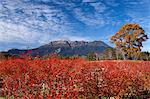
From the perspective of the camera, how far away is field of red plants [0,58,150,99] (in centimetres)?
855

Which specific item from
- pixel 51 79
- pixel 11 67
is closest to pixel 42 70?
pixel 51 79

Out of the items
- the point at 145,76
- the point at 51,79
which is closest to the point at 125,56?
the point at 145,76

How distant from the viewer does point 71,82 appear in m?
8.19

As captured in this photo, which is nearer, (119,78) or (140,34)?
(119,78)

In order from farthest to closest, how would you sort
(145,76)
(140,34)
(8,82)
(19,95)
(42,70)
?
1. (140,34)
2. (145,76)
3. (42,70)
4. (8,82)
5. (19,95)

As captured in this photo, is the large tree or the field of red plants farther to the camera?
the large tree

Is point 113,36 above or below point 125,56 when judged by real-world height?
above

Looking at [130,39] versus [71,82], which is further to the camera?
[130,39]

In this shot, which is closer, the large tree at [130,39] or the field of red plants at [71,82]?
the field of red plants at [71,82]

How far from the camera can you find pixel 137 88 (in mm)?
13141

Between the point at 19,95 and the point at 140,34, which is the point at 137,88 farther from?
the point at 140,34

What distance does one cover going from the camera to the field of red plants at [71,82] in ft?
28.1

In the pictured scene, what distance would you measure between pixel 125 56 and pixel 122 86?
144ft

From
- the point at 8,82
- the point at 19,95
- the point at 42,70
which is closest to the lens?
the point at 19,95
